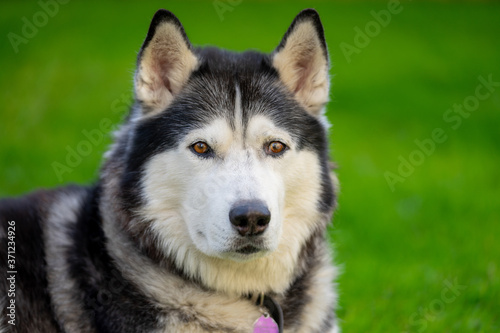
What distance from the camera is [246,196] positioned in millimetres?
3203

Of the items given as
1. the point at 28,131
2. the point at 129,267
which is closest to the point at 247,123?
the point at 129,267

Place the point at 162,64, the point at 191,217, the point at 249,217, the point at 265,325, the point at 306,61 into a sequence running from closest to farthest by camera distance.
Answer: the point at 249,217 → the point at 191,217 → the point at 265,325 → the point at 162,64 → the point at 306,61

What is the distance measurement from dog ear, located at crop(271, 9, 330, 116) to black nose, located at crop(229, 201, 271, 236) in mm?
1062

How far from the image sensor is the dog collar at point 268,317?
3.58m

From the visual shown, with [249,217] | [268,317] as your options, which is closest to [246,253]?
[249,217]

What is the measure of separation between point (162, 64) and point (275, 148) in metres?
0.95

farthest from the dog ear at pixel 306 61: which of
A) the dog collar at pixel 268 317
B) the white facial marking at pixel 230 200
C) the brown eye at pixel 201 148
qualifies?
the dog collar at pixel 268 317

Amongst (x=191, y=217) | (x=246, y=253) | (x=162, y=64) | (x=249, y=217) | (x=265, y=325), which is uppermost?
(x=162, y=64)

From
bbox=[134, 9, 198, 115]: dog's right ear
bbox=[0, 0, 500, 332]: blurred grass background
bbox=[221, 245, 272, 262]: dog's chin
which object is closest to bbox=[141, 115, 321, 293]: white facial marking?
bbox=[221, 245, 272, 262]: dog's chin

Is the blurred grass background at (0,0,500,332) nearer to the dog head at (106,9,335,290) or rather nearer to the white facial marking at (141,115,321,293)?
the dog head at (106,9,335,290)

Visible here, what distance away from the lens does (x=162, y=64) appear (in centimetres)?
377

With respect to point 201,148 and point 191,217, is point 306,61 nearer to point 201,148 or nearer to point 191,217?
point 201,148

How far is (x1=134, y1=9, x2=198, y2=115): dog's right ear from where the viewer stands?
3582 mm

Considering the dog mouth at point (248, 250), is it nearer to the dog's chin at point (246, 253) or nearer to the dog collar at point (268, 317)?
the dog's chin at point (246, 253)
